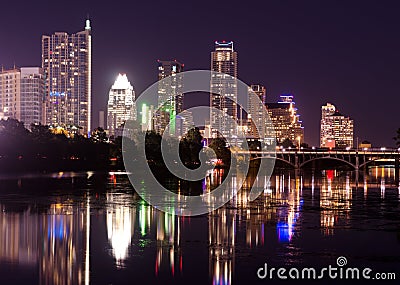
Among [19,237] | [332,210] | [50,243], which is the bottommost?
[50,243]

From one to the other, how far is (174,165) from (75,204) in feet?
292

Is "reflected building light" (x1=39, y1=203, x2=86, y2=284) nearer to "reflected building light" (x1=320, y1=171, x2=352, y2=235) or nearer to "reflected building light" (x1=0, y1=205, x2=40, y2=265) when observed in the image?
"reflected building light" (x1=0, y1=205, x2=40, y2=265)

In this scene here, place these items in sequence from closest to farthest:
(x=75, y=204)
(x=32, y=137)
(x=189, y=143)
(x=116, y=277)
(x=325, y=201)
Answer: (x=116, y=277), (x=75, y=204), (x=325, y=201), (x=32, y=137), (x=189, y=143)

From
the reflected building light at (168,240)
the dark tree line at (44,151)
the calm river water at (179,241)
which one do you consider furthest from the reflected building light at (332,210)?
the dark tree line at (44,151)

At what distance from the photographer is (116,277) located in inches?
930

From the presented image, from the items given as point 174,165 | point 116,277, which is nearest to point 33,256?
point 116,277

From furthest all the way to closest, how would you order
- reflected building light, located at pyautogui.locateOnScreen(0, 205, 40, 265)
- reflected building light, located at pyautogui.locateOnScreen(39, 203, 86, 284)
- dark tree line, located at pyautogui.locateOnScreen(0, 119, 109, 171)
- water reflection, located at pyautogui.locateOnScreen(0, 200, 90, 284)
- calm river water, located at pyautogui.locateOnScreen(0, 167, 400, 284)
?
dark tree line, located at pyautogui.locateOnScreen(0, 119, 109, 171) < reflected building light, located at pyautogui.locateOnScreen(0, 205, 40, 265) < calm river water, located at pyautogui.locateOnScreen(0, 167, 400, 284) < water reflection, located at pyautogui.locateOnScreen(0, 200, 90, 284) < reflected building light, located at pyautogui.locateOnScreen(39, 203, 86, 284)

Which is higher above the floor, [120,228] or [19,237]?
[120,228]

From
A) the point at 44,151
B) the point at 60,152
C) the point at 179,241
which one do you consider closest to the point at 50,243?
the point at 179,241

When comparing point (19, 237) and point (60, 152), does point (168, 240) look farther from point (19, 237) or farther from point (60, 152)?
point (60, 152)

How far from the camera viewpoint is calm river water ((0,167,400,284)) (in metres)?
24.6

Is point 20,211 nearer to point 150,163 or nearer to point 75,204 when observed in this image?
point 75,204

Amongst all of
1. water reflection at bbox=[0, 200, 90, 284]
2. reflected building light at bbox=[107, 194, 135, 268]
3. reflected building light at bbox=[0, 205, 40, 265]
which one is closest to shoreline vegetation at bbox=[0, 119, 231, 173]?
reflected building light at bbox=[107, 194, 135, 268]

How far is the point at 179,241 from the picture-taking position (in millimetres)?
31828
